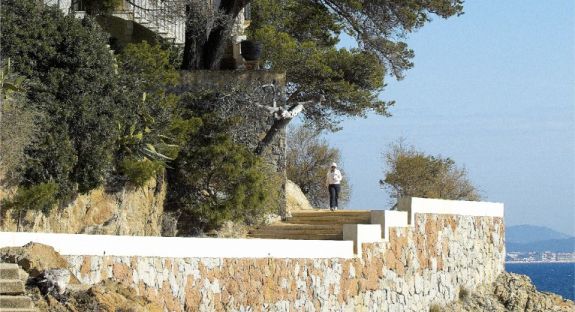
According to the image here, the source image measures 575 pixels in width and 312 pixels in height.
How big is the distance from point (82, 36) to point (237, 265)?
5617 millimetres

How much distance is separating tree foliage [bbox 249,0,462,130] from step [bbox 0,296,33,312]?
64.2 feet

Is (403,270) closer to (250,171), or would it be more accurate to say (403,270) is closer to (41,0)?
(250,171)

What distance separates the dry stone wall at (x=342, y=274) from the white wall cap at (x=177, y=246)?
128 millimetres

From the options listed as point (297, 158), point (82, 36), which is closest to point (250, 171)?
point (82, 36)

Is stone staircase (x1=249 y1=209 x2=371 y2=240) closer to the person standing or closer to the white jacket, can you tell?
the person standing

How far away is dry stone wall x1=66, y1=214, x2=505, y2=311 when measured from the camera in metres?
20.9

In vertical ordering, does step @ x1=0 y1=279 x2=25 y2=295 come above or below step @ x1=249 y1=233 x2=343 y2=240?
below

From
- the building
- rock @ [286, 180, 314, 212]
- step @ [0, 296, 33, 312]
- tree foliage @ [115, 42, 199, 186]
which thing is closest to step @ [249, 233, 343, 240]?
tree foliage @ [115, 42, 199, 186]

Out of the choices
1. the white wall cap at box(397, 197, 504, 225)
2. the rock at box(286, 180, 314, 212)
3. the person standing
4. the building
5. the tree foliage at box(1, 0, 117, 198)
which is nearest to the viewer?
the tree foliage at box(1, 0, 117, 198)

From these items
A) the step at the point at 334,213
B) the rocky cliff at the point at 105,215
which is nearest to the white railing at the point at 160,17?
the rocky cliff at the point at 105,215

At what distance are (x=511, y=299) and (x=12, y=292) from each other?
72.2ft

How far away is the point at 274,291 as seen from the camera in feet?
81.8

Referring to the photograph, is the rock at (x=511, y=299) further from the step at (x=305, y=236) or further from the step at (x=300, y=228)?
the step at (x=305, y=236)

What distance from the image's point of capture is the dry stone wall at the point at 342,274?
822 inches
